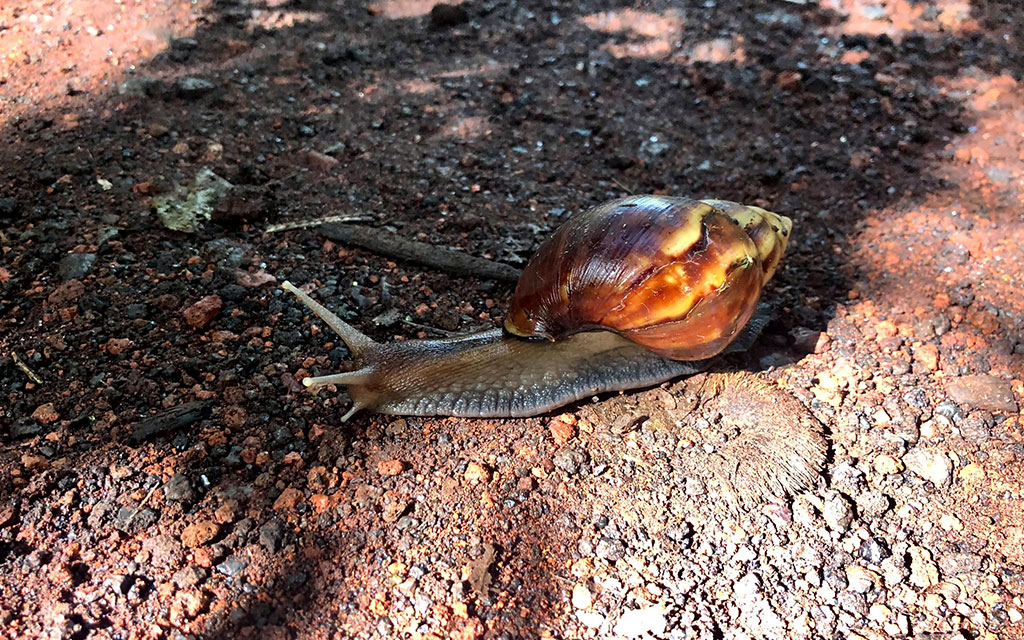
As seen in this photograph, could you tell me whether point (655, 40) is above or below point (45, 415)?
below

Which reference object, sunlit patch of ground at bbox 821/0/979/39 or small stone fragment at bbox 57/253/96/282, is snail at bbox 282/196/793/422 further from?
sunlit patch of ground at bbox 821/0/979/39

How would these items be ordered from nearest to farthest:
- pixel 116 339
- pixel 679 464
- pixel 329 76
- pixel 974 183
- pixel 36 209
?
pixel 679 464, pixel 116 339, pixel 36 209, pixel 974 183, pixel 329 76

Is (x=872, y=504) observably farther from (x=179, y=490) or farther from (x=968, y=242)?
(x=179, y=490)

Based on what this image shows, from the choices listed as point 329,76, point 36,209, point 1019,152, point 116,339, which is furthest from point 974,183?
point 36,209

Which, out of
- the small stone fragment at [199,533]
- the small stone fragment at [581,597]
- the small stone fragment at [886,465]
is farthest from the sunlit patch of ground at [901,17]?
the small stone fragment at [199,533]

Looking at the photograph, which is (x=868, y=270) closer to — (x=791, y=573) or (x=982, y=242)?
(x=982, y=242)

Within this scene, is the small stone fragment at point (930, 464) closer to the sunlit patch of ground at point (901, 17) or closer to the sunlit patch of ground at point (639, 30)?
the sunlit patch of ground at point (639, 30)

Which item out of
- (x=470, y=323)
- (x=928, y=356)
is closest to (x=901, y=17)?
(x=928, y=356)
